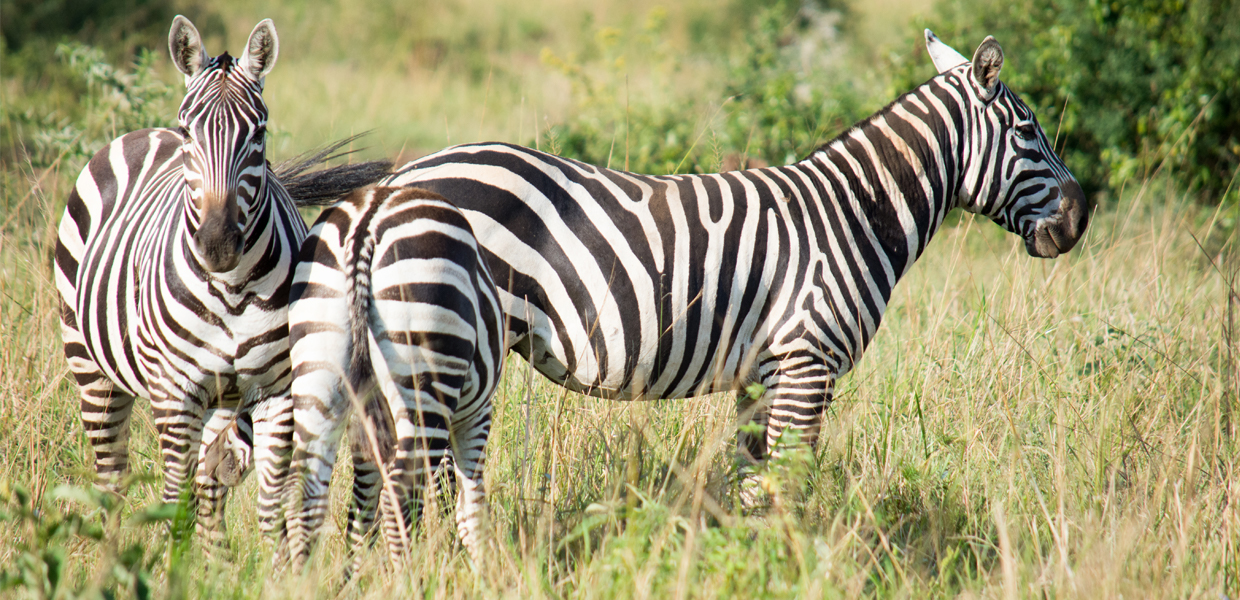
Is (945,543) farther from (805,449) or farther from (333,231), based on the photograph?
→ (333,231)

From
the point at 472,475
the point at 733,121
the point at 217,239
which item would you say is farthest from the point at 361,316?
the point at 733,121

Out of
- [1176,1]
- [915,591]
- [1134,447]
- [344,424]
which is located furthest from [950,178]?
[1176,1]

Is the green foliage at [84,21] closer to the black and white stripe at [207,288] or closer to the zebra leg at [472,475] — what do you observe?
the black and white stripe at [207,288]

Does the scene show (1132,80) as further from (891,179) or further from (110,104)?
(110,104)

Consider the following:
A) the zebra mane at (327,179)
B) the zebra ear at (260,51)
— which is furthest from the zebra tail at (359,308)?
the zebra mane at (327,179)

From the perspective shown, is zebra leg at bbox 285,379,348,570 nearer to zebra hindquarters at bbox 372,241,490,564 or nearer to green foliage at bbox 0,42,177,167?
zebra hindquarters at bbox 372,241,490,564

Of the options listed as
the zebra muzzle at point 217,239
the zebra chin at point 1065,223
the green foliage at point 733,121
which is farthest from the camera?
the green foliage at point 733,121

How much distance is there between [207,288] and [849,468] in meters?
2.42

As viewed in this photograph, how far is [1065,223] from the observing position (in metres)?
3.74

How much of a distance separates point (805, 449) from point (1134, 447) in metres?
1.89

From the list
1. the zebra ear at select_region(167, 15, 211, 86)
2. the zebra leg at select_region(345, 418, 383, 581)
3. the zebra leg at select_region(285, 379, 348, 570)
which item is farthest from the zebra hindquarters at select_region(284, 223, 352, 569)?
the zebra ear at select_region(167, 15, 211, 86)

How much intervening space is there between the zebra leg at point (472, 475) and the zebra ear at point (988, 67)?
2498mm

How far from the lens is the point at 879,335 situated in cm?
573

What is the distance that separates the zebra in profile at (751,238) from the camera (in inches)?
125
